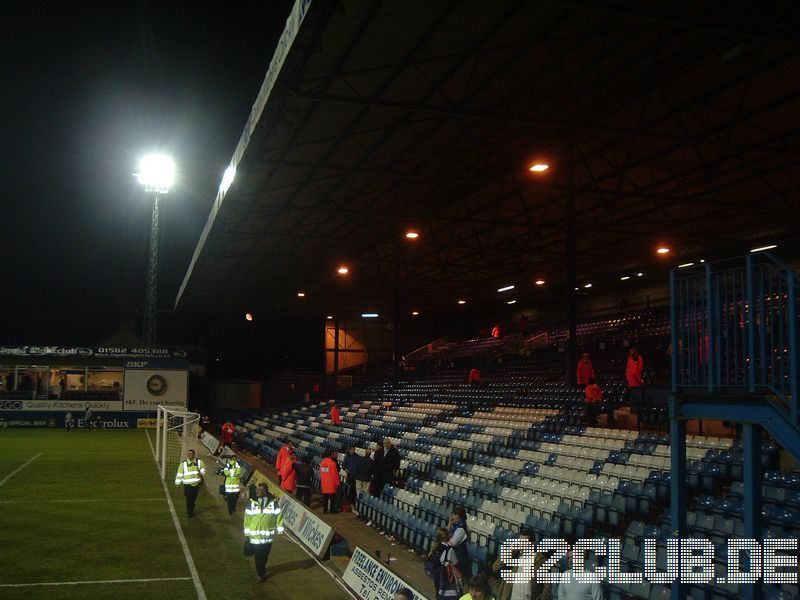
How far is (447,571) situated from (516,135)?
1254cm

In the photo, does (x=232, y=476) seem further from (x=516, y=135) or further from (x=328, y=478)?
(x=516, y=135)

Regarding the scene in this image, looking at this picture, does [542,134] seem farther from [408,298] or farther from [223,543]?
[408,298]

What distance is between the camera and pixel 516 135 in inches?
755

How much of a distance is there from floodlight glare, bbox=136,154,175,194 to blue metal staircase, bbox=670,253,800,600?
41864 mm

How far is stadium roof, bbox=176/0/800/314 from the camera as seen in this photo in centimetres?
1359

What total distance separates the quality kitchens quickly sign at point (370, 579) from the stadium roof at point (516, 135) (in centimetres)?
874

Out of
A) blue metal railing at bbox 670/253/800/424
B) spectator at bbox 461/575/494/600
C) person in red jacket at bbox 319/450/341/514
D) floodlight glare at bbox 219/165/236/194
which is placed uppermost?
floodlight glare at bbox 219/165/236/194

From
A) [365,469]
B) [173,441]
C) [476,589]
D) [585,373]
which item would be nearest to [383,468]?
[365,469]

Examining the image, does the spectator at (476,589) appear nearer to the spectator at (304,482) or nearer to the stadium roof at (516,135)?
the stadium roof at (516,135)

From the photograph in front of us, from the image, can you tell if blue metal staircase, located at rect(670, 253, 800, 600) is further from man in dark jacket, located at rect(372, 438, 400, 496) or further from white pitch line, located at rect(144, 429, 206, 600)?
man in dark jacket, located at rect(372, 438, 400, 496)

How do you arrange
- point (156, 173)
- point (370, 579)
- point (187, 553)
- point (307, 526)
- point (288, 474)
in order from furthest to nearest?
point (156, 173) < point (288, 474) < point (307, 526) < point (187, 553) < point (370, 579)

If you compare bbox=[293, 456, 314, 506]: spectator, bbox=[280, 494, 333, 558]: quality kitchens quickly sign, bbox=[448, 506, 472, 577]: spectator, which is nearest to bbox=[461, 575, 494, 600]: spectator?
bbox=[448, 506, 472, 577]: spectator

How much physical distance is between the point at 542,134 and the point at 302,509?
38.7ft

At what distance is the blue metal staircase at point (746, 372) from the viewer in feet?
21.2
